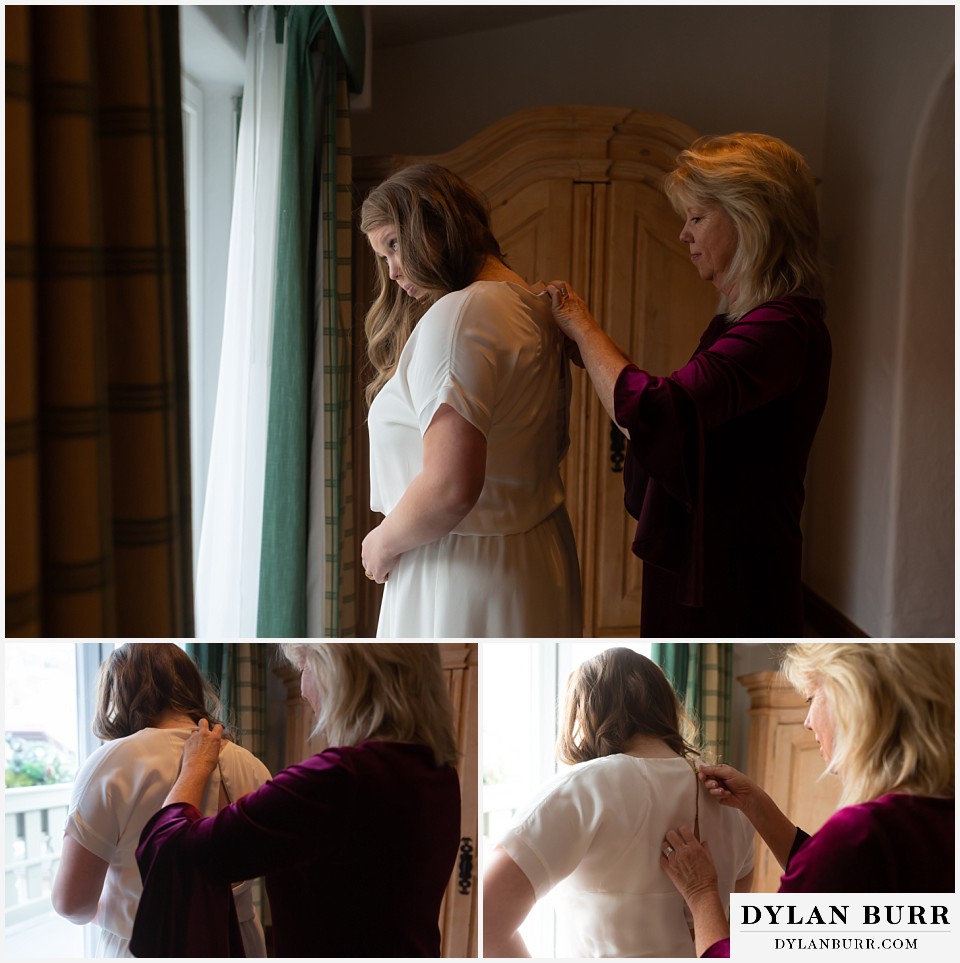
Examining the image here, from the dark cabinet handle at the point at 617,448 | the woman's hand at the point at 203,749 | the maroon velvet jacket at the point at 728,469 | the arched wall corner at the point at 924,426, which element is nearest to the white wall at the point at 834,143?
the arched wall corner at the point at 924,426

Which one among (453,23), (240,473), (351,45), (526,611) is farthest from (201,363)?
(453,23)

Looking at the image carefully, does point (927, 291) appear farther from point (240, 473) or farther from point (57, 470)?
point (57, 470)

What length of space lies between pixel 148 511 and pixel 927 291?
1.40 m

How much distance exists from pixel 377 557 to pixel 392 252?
0.22 metres

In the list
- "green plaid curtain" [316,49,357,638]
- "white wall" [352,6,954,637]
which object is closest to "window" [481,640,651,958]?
"green plaid curtain" [316,49,357,638]

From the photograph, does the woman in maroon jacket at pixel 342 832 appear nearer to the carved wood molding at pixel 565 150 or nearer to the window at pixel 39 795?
the window at pixel 39 795

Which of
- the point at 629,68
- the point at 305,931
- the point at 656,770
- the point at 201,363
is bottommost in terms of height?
the point at 305,931

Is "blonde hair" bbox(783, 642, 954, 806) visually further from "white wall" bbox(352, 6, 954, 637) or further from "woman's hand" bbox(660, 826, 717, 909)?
"white wall" bbox(352, 6, 954, 637)

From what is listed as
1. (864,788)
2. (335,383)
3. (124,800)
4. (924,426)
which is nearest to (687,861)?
(864,788)

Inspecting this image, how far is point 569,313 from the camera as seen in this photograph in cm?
64

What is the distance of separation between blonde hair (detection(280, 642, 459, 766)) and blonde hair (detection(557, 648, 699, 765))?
8 centimetres

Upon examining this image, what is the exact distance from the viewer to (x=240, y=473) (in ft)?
3.36

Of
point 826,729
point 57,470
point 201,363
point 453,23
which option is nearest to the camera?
point 57,470

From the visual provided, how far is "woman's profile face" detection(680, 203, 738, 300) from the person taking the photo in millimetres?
612
